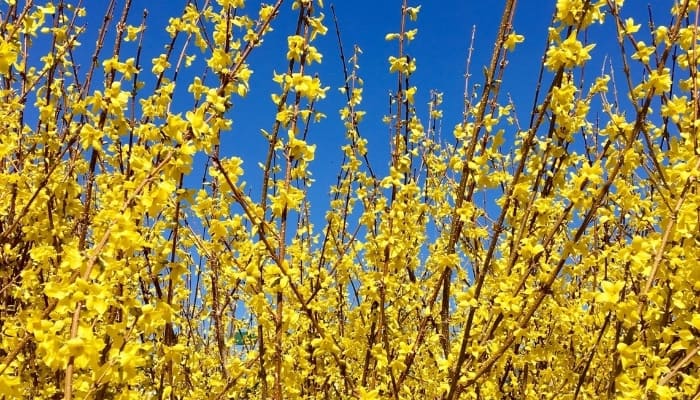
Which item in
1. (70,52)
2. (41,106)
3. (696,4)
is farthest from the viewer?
(70,52)

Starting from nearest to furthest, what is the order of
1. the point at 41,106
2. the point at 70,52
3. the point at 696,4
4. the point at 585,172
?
the point at 585,172 < the point at 696,4 < the point at 41,106 < the point at 70,52

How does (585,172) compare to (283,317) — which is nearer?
(585,172)

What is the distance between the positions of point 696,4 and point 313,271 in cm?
222

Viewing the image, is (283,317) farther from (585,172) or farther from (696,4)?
(696,4)

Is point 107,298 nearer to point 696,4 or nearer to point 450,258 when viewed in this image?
point 450,258

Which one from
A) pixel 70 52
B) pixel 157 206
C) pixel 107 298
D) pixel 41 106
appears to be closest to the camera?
pixel 107 298

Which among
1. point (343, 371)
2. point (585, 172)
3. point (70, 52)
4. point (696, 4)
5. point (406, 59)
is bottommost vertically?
point (343, 371)

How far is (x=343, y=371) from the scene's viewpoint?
9.44ft

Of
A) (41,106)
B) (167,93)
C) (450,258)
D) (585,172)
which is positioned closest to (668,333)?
(585,172)

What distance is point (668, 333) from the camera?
2.60 meters

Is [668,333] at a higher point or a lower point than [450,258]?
lower

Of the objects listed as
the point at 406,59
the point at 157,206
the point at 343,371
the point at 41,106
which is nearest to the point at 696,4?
the point at 406,59

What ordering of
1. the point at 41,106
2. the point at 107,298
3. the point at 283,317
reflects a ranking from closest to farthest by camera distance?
the point at 107,298, the point at 283,317, the point at 41,106

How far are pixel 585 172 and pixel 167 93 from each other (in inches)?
77.2
